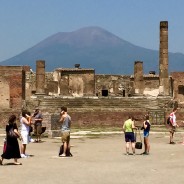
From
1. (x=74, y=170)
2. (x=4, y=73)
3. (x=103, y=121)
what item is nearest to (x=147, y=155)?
(x=74, y=170)

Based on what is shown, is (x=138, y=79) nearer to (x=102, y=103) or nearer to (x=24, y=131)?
(x=102, y=103)

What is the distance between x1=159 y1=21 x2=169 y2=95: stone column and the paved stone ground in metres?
25.8

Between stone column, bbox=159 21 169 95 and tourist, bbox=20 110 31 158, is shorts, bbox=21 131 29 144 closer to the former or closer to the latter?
tourist, bbox=20 110 31 158

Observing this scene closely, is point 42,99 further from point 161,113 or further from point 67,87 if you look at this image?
point 67,87

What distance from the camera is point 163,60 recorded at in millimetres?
49000

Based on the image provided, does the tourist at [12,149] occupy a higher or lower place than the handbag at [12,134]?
lower

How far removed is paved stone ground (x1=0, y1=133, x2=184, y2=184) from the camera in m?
13.4

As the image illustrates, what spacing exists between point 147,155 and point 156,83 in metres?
47.9

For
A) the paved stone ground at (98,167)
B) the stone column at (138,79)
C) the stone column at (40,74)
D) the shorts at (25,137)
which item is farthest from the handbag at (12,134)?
the stone column at (138,79)

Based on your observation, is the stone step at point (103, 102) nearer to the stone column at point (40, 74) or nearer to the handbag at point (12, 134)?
the stone column at point (40, 74)

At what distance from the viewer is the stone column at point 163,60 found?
158 feet

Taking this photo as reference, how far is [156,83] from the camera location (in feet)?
220

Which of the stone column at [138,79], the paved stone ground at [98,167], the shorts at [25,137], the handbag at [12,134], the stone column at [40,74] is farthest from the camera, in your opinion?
the stone column at [138,79]

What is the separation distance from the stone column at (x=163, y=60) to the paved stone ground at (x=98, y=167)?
2583 cm
